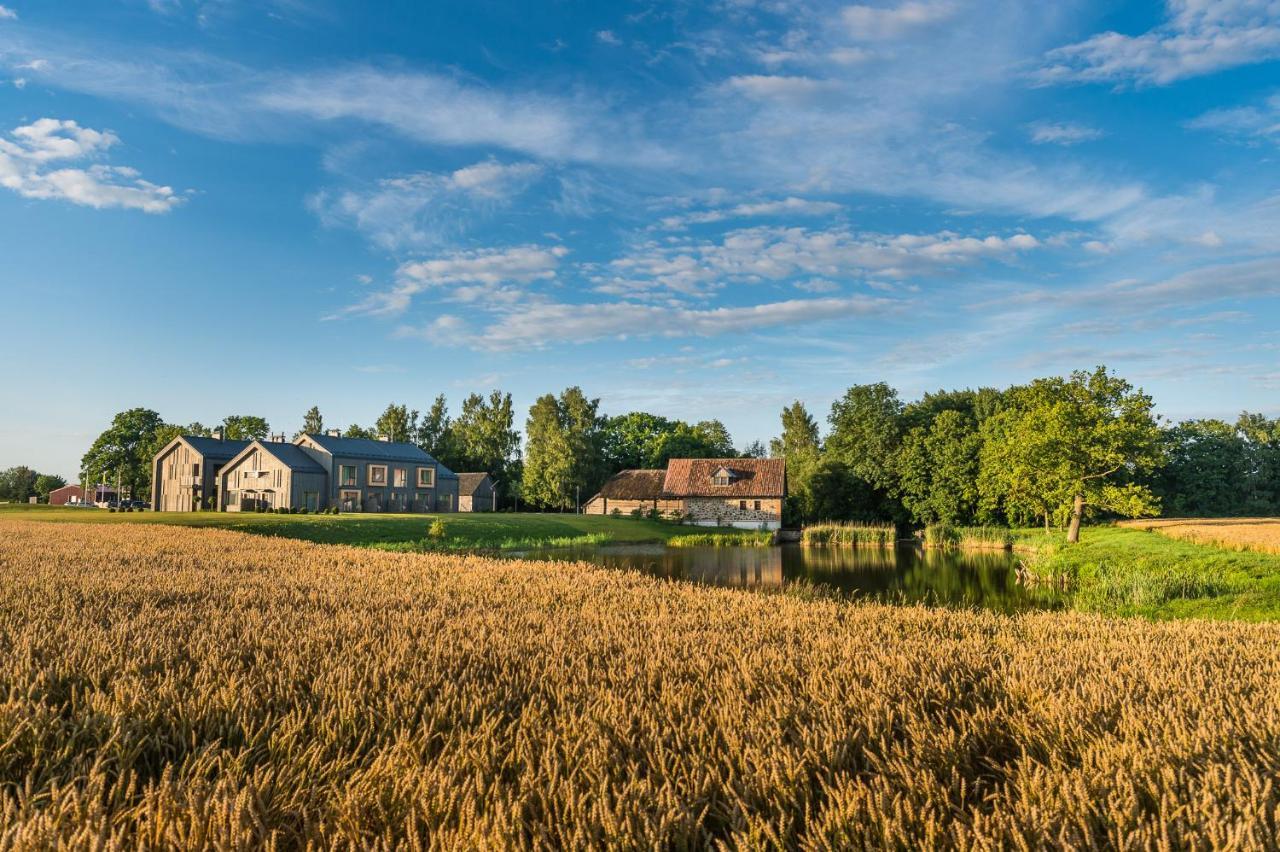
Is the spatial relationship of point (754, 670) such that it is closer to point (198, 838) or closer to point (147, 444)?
point (198, 838)

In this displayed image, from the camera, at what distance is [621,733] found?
173 inches

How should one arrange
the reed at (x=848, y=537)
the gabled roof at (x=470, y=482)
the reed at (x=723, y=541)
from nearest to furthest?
the reed at (x=723, y=541), the reed at (x=848, y=537), the gabled roof at (x=470, y=482)

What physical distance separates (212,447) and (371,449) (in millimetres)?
13380

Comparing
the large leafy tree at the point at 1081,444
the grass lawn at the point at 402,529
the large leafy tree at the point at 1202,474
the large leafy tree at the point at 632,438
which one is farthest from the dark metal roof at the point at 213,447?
the large leafy tree at the point at 1202,474

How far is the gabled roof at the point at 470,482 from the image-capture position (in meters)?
83.6

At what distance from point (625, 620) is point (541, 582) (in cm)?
441

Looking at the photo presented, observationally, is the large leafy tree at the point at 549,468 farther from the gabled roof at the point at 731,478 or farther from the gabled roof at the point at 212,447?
the gabled roof at the point at 212,447

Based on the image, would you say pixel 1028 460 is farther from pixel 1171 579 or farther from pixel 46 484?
pixel 46 484

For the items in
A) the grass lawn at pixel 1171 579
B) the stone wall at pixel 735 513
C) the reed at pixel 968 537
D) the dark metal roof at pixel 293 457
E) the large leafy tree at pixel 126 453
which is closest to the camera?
the grass lawn at pixel 1171 579

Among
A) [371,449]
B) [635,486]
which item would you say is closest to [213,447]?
[371,449]

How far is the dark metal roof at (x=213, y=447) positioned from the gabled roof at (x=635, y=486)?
32964mm

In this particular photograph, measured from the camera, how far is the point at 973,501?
58.1m

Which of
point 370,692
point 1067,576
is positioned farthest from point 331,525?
point 370,692

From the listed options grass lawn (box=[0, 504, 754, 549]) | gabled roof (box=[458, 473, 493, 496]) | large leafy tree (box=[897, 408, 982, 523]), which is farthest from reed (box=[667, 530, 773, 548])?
gabled roof (box=[458, 473, 493, 496])
